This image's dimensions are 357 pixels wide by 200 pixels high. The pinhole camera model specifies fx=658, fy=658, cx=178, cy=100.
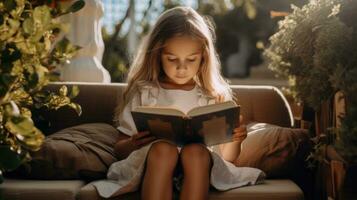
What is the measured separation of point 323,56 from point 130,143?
77 centimetres

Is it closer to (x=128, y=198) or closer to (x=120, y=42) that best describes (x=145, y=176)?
(x=128, y=198)

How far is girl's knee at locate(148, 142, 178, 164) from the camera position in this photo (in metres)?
2.17

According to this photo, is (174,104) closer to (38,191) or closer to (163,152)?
(163,152)

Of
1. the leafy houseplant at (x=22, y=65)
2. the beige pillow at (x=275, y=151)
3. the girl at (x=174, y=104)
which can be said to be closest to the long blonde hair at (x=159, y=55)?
the girl at (x=174, y=104)

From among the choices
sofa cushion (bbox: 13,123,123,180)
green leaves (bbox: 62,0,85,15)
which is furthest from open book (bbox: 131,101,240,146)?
green leaves (bbox: 62,0,85,15)

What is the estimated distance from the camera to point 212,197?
87.7 inches

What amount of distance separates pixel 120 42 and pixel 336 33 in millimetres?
7728

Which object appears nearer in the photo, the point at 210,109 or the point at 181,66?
the point at 210,109

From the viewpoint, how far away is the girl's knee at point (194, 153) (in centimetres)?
217

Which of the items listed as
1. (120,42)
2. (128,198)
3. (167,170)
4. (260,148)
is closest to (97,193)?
(128,198)

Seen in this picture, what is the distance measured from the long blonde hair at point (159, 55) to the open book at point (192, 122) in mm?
448

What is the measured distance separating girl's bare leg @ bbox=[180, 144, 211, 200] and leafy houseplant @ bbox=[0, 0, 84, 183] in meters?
0.62

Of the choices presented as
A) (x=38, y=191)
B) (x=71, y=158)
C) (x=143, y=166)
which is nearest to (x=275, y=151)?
(x=143, y=166)

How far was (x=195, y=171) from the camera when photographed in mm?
2152
